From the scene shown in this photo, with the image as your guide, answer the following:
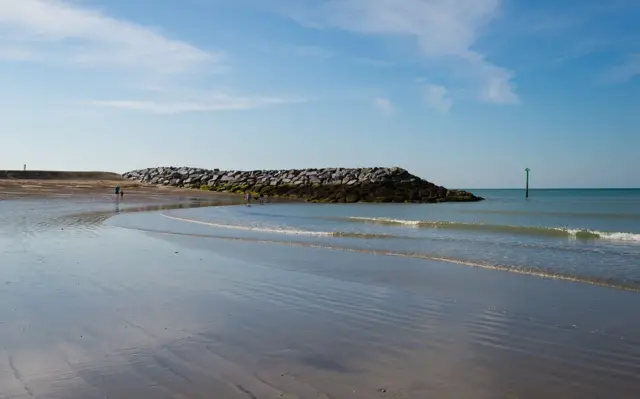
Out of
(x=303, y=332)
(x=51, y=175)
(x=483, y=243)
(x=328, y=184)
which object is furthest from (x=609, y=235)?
(x=51, y=175)

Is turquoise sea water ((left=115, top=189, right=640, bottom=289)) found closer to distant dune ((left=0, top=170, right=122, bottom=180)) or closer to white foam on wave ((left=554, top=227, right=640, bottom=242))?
white foam on wave ((left=554, top=227, right=640, bottom=242))

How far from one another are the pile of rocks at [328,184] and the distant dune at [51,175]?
8470 mm

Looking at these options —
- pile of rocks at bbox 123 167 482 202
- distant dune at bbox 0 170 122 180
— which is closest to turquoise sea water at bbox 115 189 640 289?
pile of rocks at bbox 123 167 482 202

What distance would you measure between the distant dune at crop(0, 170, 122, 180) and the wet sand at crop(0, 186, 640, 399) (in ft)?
199

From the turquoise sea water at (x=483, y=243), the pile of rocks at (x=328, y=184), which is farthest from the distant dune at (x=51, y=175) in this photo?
the turquoise sea water at (x=483, y=243)

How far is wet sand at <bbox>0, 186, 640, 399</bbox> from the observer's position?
4609 millimetres

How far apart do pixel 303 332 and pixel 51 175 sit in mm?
70067

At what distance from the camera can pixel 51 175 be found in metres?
67.8

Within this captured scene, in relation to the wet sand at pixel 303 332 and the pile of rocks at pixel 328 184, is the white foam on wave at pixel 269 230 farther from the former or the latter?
the pile of rocks at pixel 328 184

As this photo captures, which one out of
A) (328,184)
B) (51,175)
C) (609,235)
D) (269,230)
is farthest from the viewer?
(51,175)

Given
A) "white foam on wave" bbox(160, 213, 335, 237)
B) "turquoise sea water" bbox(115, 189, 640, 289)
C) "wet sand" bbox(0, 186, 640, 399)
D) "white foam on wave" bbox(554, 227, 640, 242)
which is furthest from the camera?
"white foam on wave" bbox(160, 213, 335, 237)

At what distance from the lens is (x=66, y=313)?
7035 millimetres

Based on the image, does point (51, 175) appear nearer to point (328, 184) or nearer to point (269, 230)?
point (328, 184)

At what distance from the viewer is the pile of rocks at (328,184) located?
52969 millimetres
